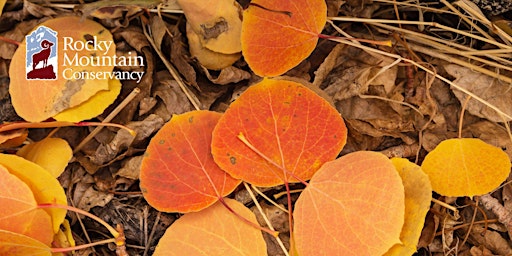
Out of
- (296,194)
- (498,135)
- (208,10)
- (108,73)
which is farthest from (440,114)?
(108,73)

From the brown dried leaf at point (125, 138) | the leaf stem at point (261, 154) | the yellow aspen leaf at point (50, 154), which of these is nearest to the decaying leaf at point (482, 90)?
the leaf stem at point (261, 154)

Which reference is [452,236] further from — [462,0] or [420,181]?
[462,0]

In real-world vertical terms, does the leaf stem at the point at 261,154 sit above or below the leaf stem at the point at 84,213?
above

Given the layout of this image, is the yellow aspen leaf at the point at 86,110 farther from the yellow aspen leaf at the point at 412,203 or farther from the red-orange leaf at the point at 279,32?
the yellow aspen leaf at the point at 412,203

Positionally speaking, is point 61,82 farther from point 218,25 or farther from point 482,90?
point 482,90

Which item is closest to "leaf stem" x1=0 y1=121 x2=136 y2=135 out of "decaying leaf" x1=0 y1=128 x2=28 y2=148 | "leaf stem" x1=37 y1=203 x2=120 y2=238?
"decaying leaf" x1=0 y1=128 x2=28 y2=148

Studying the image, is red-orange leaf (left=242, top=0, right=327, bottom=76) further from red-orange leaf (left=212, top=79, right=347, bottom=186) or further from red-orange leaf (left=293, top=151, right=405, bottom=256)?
red-orange leaf (left=293, top=151, right=405, bottom=256)

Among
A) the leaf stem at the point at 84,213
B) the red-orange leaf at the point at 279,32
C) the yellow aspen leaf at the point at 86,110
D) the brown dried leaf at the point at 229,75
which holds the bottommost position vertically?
the leaf stem at the point at 84,213
